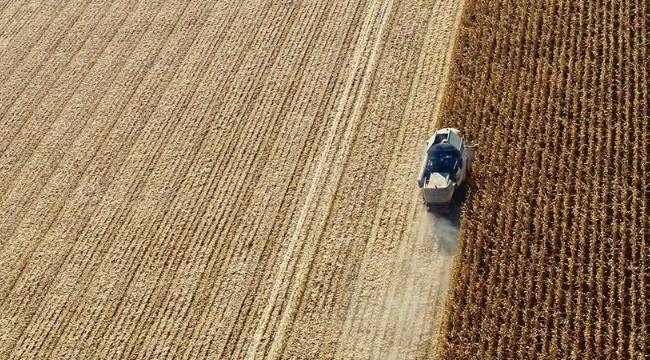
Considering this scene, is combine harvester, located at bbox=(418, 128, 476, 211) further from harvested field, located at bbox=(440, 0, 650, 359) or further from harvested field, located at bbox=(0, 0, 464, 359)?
harvested field, located at bbox=(0, 0, 464, 359)

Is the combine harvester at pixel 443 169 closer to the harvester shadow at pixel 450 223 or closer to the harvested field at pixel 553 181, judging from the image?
the harvester shadow at pixel 450 223

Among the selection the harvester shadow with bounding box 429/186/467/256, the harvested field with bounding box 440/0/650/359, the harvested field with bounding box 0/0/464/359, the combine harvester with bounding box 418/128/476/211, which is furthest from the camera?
the combine harvester with bounding box 418/128/476/211

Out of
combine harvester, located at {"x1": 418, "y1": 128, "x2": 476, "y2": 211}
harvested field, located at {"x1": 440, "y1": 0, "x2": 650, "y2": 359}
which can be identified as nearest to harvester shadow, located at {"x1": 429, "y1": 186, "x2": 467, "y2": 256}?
combine harvester, located at {"x1": 418, "y1": 128, "x2": 476, "y2": 211}

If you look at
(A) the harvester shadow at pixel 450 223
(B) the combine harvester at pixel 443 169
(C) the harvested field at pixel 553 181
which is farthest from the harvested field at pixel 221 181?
(C) the harvested field at pixel 553 181

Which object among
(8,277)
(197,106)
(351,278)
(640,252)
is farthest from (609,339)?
(8,277)

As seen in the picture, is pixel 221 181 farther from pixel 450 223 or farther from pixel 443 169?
pixel 450 223

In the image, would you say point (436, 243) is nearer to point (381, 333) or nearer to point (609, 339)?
point (381, 333)

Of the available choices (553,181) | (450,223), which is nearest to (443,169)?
(450,223)
